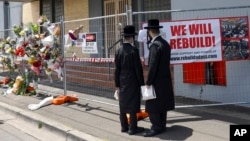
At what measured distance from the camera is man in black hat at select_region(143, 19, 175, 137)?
22.0ft

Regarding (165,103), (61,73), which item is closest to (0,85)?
(61,73)

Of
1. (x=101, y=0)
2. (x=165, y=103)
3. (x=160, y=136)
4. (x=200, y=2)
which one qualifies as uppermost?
(x=101, y=0)

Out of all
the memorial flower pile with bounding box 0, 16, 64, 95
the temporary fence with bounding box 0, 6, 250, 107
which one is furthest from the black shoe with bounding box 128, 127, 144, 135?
the memorial flower pile with bounding box 0, 16, 64, 95

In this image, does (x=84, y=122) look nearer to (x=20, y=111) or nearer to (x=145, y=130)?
(x=145, y=130)

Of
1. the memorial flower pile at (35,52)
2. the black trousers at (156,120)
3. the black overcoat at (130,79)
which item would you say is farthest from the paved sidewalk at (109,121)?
the memorial flower pile at (35,52)

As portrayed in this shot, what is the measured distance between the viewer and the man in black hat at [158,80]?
6.72m

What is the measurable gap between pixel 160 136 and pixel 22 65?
654 centimetres

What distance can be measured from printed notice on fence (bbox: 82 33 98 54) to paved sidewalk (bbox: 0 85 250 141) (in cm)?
118

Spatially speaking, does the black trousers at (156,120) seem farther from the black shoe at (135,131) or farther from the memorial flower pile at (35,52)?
the memorial flower pile at (35,52)

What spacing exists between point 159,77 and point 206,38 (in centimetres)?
175

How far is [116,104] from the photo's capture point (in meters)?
9.61

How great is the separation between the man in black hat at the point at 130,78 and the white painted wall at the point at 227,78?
2605mm

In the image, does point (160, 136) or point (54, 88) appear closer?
point (160, 136)

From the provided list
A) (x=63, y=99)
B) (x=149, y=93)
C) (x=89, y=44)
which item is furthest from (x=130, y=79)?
(x=63, y=99)
